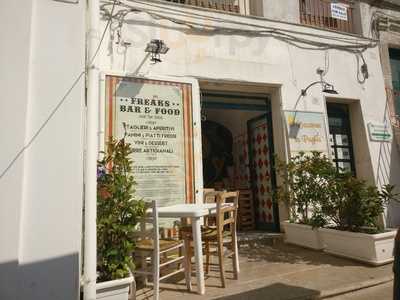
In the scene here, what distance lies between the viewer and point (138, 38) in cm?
516

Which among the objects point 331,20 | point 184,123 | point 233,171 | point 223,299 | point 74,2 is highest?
point 331,20

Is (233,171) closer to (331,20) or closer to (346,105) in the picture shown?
(346,105)

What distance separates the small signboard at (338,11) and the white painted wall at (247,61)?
0.38m

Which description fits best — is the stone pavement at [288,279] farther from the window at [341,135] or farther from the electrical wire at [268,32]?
the electrical wire at [268,32]

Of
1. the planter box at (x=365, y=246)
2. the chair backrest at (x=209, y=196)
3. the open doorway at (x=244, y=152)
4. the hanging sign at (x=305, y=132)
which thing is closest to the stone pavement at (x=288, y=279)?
the planter box at (x=365, y=246)

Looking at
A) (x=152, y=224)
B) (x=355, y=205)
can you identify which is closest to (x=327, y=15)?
(x=355, y=205)

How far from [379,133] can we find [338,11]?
9.27ft

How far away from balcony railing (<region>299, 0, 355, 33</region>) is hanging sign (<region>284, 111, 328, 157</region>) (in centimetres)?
232

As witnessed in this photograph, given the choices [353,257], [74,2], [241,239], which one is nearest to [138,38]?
[74,2]

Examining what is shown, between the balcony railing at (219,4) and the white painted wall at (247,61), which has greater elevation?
the balcony railing at (219,4)

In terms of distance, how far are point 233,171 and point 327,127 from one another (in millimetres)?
2458

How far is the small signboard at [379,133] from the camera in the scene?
690 centimetres

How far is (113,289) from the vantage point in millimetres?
2709

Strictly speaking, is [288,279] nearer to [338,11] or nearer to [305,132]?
[305,132]
